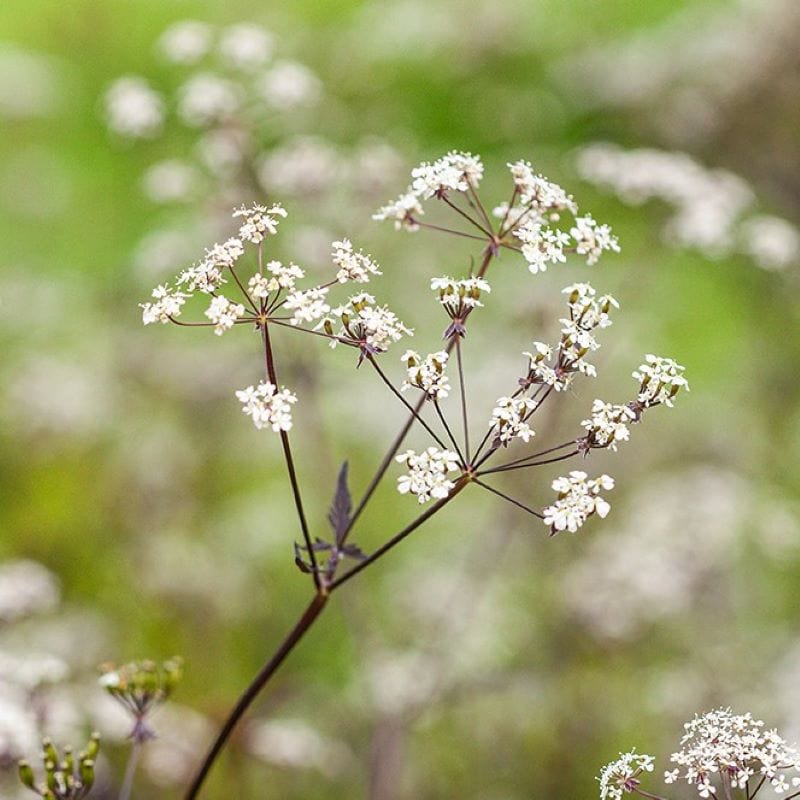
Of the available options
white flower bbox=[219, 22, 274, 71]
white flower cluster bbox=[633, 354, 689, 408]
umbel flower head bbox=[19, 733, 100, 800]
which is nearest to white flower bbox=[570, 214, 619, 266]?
white flower cluster bbox=[633, 354, 689, 408]

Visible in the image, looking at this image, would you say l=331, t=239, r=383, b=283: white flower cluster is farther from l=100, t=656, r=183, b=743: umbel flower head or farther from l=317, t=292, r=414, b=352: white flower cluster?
l=100, t=656, r=183, b=743: umbel flower head

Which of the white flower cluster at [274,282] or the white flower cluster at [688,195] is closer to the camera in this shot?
the white flower cluster at [274,282]

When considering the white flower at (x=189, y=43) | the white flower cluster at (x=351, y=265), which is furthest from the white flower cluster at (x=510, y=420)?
the white flower at (x=189, y=43)

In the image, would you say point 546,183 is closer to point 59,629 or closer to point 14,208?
point 59,629

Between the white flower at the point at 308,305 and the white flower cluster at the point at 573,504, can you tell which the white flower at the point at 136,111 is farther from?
the white flower cluster at the point at 573,504

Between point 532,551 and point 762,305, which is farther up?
point 762,305

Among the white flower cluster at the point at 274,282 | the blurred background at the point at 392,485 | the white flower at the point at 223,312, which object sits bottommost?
the white flower at the point at 223,312

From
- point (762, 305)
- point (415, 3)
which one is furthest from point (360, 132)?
point (762, 305)
